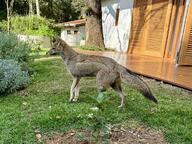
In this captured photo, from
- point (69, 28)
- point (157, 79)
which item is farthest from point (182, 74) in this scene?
point (69, 28)

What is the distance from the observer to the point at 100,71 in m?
4.17

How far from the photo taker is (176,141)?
3.27 m

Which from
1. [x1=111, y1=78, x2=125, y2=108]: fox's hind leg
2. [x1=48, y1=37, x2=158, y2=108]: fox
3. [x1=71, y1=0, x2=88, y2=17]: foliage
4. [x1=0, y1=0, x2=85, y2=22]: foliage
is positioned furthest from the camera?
[x1=0, y1=0, x2=85, y2=22]: foliage

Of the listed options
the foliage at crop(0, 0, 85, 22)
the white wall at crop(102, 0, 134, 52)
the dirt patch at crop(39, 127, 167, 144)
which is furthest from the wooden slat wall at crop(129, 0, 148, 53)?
the foliage at crop(0, 0, 85, 22)

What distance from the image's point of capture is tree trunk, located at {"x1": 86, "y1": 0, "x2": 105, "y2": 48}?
1234cm

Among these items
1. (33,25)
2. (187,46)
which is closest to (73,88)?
(187,46)

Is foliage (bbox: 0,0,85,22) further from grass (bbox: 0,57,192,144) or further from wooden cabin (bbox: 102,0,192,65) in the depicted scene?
grass (bbox: 0,57,192,144)

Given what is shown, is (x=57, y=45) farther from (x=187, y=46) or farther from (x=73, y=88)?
(x=187, y=46)

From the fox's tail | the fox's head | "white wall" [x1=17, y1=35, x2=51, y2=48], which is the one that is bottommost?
"white wall" [x1=17, y1=35, x2=51, y2=48]

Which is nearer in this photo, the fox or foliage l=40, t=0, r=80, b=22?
the fox

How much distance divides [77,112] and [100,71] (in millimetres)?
646

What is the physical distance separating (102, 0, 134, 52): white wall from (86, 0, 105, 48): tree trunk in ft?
4.06

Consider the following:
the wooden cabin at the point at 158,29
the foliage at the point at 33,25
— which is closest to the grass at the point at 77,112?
the wooden cabin at the point at 158,29

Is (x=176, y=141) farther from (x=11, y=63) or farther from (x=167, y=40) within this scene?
(x=167, y=40)
